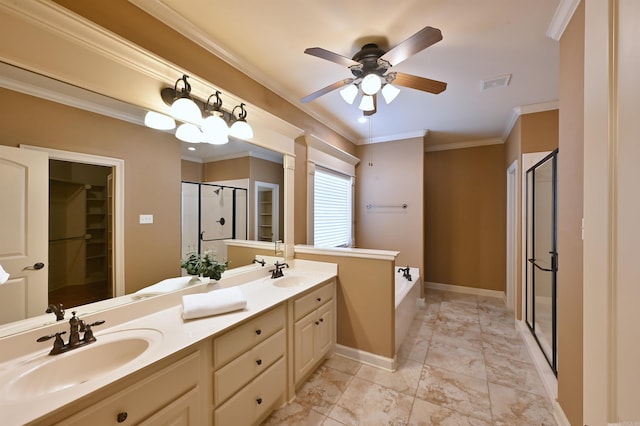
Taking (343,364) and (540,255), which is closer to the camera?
(343,364)

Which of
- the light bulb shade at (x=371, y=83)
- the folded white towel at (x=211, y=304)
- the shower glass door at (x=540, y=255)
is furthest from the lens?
the shower glass door at (x=540, y=255)

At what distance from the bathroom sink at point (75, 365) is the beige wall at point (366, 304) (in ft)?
5.07

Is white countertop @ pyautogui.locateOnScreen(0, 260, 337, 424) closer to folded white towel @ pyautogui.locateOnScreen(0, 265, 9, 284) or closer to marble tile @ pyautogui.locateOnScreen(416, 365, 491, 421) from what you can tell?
folded white towel @ pyautogui.locateOnScreen(0, 265, 9, 284)

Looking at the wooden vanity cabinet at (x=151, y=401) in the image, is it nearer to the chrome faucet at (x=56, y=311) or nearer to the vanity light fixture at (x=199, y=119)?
the chrome faucet at (x=56, y=311)

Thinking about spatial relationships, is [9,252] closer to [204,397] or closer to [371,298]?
[204,397]

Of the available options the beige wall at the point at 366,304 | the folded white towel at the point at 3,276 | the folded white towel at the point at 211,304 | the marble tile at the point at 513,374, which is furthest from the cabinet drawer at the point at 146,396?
the marble tile at the point at 513,374

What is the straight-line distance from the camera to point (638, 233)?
0.40 metres

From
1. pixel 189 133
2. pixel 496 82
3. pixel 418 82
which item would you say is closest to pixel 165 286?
pixel 189 133

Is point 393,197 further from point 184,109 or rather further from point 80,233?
point 80,233

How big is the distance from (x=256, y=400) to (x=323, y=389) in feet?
2.17

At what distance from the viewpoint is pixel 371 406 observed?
1.82 metres

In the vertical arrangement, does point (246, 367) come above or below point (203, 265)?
below

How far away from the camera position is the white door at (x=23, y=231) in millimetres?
1073

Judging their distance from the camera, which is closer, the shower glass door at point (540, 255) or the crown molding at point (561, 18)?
the crown molding at point (561, 18)
